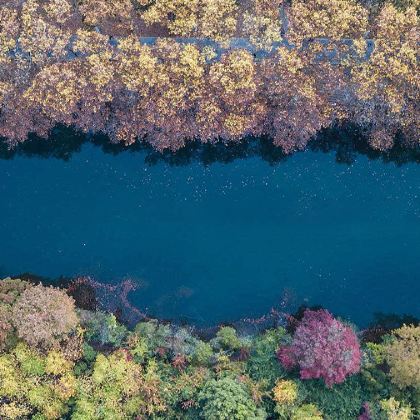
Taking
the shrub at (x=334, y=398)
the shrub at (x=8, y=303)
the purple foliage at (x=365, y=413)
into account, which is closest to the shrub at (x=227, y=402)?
the shrub at (x=334, y=398)

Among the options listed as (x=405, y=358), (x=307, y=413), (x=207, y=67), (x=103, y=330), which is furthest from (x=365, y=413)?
(x=207, y=67)

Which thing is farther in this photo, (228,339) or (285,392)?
(228,339)

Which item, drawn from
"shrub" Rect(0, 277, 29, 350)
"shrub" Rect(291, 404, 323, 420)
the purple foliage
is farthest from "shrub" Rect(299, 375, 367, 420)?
"shrub" Rect(0, 277, 29, 350)

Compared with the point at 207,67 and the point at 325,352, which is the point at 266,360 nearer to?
the point at 325,352

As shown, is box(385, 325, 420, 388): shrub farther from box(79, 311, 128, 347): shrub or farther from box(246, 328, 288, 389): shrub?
box(79, 311, 128, 347): shrub

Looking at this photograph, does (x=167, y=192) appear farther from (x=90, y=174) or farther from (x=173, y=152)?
(x=90, y=174)
